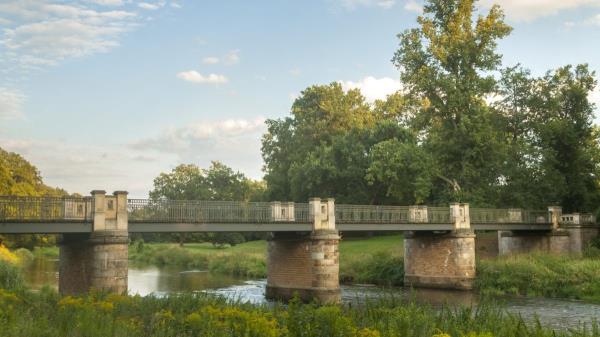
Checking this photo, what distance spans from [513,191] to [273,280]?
77.5 feet

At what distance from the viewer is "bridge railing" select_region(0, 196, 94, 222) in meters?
20.3

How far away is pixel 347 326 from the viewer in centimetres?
1010

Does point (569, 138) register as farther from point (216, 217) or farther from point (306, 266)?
point (216, 217)

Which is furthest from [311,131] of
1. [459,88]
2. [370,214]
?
[370,214]

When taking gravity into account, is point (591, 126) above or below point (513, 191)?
above

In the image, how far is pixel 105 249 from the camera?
21.9 metres

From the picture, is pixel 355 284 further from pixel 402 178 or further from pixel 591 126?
pixel 591 126

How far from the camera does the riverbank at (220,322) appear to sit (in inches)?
371

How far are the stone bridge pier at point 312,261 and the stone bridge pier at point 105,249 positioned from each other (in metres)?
8.44

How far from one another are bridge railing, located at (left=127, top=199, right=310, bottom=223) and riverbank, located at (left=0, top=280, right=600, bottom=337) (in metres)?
10.6

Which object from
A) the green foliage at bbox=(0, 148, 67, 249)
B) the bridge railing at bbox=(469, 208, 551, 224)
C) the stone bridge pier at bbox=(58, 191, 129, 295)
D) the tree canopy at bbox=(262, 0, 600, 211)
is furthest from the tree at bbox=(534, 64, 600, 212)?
the green foliage at bbox=(0, 148, 67, 249)

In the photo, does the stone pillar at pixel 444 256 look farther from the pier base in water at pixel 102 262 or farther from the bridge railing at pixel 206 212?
the pier base in water at pixel 102 262

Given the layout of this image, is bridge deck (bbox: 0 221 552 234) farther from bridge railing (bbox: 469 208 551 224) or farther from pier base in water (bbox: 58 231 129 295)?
bridge railing (bbox: 469 208 551 224)

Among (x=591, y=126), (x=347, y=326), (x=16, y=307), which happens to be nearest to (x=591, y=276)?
(x=591, y=126)
